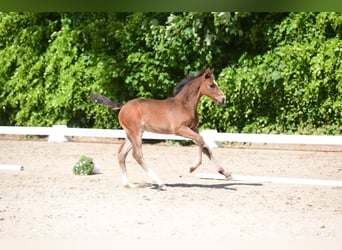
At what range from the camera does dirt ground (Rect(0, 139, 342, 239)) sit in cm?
422

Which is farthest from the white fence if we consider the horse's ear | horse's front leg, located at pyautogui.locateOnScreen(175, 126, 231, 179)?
horse's front leg, located at pyautogui.locateOnScreen(175, 126, 231, 179)

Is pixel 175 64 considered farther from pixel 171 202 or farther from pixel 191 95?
pixel 171 202

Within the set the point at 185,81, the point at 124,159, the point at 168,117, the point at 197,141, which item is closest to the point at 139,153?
the point at 124,159

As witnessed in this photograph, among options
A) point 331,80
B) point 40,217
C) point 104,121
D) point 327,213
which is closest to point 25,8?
point 40,217

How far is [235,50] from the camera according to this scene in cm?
1248

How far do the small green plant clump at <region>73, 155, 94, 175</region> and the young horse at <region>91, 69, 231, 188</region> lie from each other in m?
1.23

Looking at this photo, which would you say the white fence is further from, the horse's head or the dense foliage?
the horse's head

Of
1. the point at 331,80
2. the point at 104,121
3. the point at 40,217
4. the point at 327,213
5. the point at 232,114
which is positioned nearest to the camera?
the point at 40,217

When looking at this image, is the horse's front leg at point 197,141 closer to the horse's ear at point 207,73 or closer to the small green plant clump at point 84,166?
the horse's ear at point 207,73

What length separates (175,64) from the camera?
40.9ft

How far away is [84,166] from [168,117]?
1810 millimetres

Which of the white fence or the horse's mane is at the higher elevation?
the horse's mane

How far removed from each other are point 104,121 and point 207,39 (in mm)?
3021

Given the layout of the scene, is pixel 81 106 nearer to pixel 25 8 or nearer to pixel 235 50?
pixel 235 50
